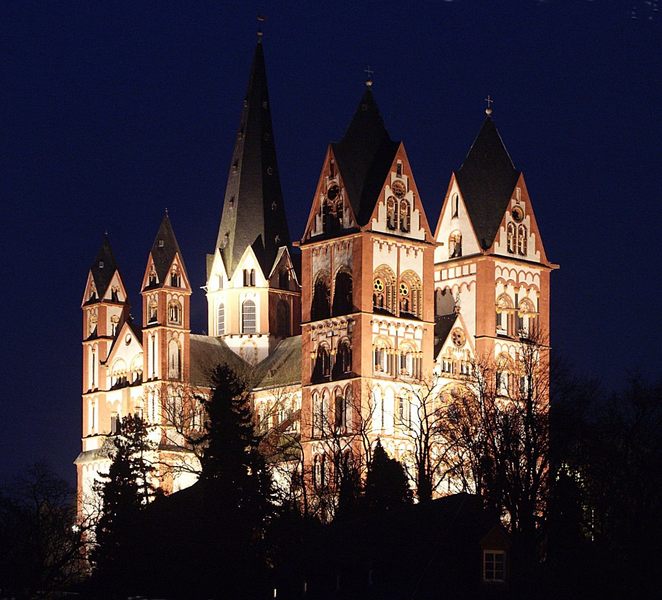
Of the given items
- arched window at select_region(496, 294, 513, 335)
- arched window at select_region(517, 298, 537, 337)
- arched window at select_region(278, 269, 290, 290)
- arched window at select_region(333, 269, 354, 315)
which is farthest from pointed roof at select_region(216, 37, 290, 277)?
arched window at select_region(517, 298, 537, 337)

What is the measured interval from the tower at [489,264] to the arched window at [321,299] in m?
6.03

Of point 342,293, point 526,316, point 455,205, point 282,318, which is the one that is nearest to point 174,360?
point 282,318

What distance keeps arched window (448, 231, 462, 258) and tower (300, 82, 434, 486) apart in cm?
398

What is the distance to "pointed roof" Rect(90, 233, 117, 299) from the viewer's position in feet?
426

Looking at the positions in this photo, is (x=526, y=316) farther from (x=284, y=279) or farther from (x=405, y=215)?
(x=284, y=279)

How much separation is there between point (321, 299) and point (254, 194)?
14678 mm

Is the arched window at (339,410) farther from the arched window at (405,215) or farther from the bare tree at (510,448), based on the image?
the arched window at (405,215)

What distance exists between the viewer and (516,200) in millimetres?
117875

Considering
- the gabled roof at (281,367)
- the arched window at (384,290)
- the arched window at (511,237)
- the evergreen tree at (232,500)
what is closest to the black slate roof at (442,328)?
the arched window at (384,290)

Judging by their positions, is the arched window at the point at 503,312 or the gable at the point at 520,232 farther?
the gable at the point at 520,232

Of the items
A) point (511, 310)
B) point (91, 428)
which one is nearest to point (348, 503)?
point (511, 310)

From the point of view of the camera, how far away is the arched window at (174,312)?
121562 mm

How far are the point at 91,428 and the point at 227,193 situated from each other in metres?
15.1

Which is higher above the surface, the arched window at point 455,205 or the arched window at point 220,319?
the arched window at point 455,205
